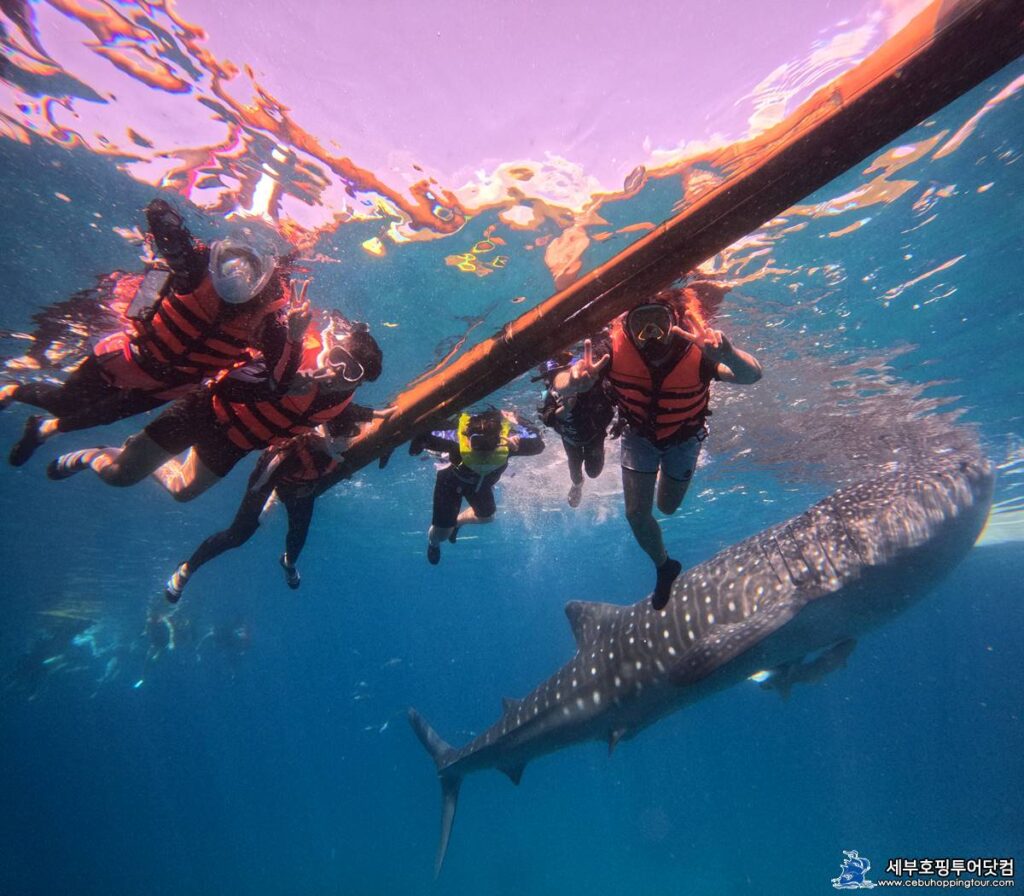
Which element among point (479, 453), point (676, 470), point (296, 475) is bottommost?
→ point (676, 470)

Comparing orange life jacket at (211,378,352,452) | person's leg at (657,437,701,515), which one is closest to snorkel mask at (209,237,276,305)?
orange life jacket at (211,378,352,452)

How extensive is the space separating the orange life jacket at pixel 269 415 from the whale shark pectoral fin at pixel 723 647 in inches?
180

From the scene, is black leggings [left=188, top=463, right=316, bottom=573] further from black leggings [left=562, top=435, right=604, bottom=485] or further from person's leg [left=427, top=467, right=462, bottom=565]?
black leggings [left=562, top=435, right=604, bottom=485]

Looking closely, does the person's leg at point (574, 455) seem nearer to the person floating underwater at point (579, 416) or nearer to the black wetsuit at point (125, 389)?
the person floating underwater at point (579, 416)

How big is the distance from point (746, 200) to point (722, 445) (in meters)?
16.0

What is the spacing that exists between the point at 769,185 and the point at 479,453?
496cm

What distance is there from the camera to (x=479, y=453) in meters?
7.30

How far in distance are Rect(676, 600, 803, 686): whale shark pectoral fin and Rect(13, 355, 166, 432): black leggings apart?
6188 millimetres

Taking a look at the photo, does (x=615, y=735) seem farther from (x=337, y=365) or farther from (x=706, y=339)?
(x=337, y=365)

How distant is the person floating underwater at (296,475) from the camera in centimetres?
584

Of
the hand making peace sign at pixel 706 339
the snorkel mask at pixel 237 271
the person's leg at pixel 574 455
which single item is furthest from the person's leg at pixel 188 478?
the hand making peace sign at pixel 706 339

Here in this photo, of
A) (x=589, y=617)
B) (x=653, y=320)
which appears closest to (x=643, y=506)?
(x=653, y=320)

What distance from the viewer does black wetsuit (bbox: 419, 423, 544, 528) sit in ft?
25.4

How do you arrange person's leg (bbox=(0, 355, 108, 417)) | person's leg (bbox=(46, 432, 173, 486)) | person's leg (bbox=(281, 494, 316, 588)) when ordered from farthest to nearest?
person's leg (bbox=(281, 494, 316, 588)), person's leg (bbox=(46, 432, 173, 486)), person's leg (bbox=(0, 355, 108, 417))
